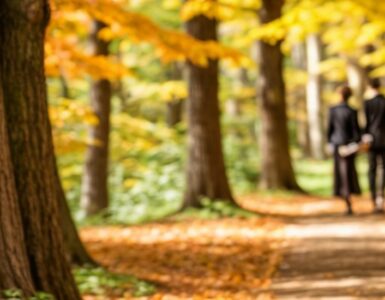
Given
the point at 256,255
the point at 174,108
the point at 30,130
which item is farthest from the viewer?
the point at 174,108

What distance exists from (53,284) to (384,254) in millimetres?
4149

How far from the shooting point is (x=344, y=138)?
10.7 meters

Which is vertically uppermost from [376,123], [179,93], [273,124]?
[179,93]

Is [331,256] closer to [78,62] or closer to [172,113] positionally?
[78,62]

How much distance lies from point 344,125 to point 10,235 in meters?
7.08

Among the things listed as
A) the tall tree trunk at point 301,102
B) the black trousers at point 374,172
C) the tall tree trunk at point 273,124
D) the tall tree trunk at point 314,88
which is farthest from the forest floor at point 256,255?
the tall tree trunk at point 301,102

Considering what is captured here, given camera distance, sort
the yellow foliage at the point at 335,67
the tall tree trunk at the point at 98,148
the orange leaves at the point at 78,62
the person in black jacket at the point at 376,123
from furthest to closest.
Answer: the yellow foliage at the point at 335,67 < the tall tree trunk at the point at 98,148 < the person in black jacket at the point at 376,123 < the orange leaves at the point at 78,62

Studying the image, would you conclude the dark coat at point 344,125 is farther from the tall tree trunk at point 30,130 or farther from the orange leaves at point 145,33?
the tall tree trunk at point 30,130

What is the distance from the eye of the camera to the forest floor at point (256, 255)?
6777 mm

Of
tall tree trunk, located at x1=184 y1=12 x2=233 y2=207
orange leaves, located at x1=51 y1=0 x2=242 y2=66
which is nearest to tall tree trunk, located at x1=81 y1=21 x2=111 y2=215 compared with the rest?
tall tree trunk, located at x1=184 y1=12 x2=233 y2=207

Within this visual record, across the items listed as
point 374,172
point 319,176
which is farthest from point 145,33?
point 319,176

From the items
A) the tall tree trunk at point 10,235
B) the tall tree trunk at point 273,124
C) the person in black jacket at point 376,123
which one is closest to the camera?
the tall tree trunk at point 10,235

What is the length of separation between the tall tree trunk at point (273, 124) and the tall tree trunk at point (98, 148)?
11.8ft

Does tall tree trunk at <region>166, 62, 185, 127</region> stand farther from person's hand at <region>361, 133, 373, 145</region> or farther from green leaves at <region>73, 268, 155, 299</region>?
green leaves at <region>73, 268, 155, 299</region>
